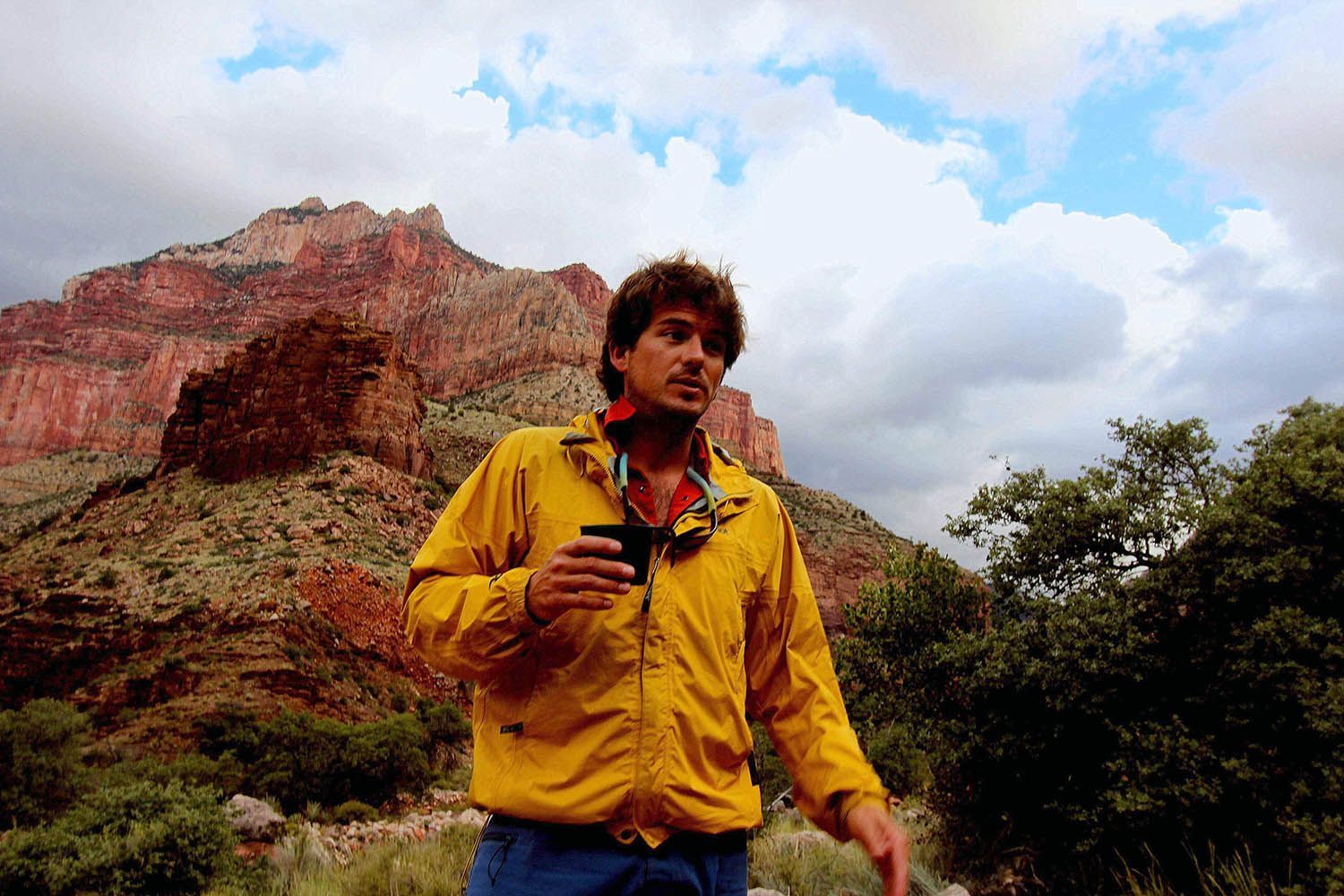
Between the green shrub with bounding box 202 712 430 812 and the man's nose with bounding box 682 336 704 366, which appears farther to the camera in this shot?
the green shrub with bounding box 202 712 430 812

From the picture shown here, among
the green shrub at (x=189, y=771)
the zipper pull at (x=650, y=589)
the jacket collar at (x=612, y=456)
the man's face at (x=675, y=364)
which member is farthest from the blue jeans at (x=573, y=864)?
the green shrub at (x=189, y=771)

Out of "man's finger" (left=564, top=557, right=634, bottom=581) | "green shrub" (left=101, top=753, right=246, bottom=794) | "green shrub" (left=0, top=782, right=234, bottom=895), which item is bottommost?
"green shrub" (left=101, top=753, right=246, bottom=794)

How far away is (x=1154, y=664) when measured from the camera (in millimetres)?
8180

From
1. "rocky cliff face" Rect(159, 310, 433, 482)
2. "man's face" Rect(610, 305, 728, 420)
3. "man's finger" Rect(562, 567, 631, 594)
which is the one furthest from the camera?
"rocky cliff face" Rect(159, 310, 433, 482)

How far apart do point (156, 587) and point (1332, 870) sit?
2556cm

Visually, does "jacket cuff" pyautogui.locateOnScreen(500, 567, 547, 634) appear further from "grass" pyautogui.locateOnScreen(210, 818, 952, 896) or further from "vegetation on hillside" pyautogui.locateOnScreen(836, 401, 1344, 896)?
"vegetation on hillside" pyautogui.locateOnScreen(836, 401, 1344, 896)

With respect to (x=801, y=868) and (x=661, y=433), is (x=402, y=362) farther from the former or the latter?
(x=661, y=433)

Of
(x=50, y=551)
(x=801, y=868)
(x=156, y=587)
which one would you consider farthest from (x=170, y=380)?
(x=801, y=868)

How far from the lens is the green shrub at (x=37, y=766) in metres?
11.4

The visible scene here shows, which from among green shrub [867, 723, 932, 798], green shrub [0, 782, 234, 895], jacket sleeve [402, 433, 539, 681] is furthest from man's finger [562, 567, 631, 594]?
green shrub [867, 723, 932, 798]

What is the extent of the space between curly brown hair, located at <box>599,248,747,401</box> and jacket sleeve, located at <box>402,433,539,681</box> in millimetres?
515

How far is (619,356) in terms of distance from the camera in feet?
7.73

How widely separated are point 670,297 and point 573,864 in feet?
4.82

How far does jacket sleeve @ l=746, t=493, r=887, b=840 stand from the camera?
6.30 ft
